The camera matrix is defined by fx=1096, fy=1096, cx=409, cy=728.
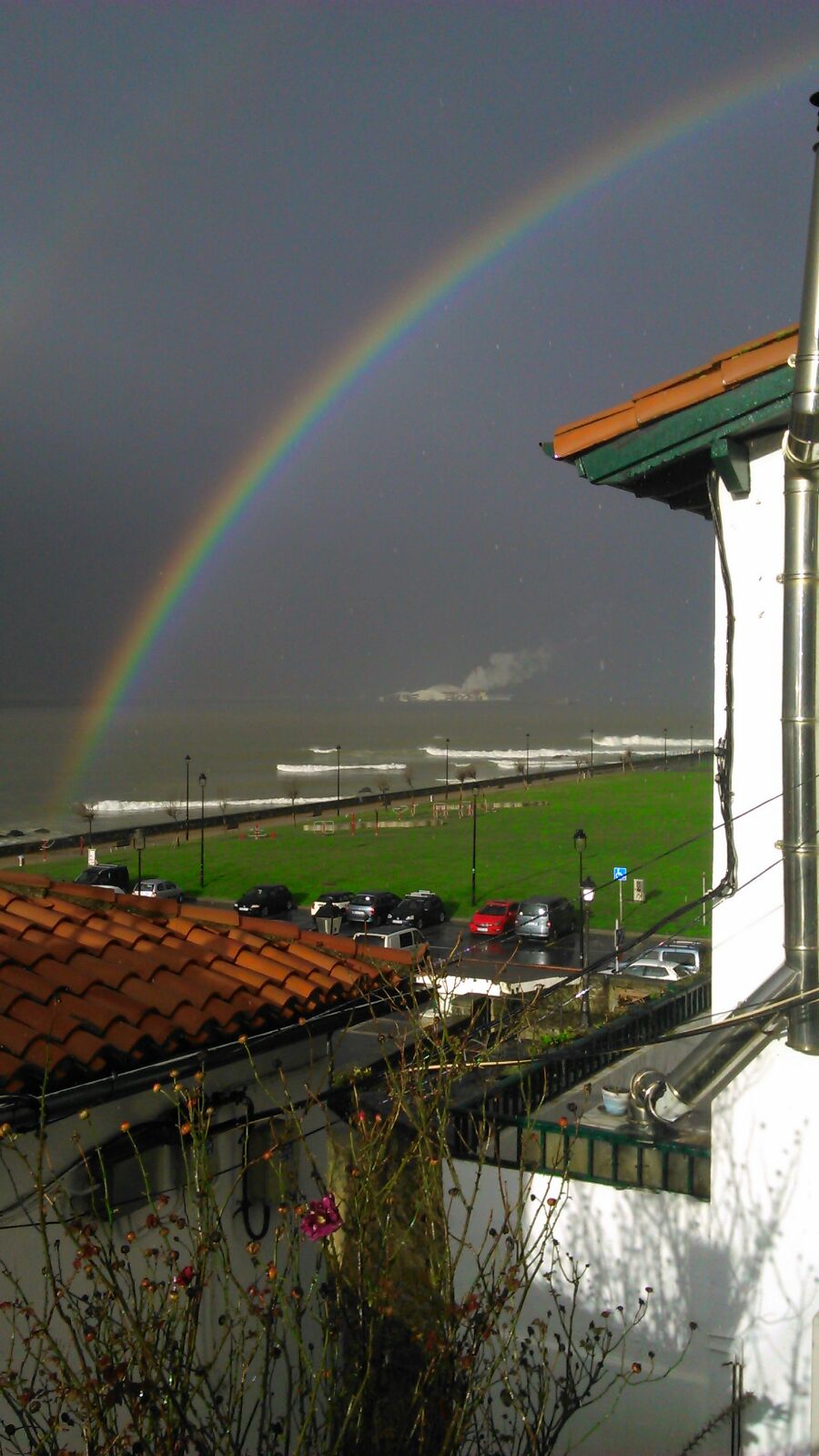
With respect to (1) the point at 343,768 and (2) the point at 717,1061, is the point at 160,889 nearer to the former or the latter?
(2) the point at 717,1061

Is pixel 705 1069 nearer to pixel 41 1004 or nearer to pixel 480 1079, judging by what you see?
pixel 480 1079

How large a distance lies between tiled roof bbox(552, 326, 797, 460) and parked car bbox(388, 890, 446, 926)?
2625 centimetres

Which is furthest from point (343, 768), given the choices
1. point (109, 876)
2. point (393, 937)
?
point (393, 937)

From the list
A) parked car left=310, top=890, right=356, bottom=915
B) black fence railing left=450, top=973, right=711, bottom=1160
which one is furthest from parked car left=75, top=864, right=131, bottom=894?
black fence railing left=450, top=973, right=711, bottom=1160

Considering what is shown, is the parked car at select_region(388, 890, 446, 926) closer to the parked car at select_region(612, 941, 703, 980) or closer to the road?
the road

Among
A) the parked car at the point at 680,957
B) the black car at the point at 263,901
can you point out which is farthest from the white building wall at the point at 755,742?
the black car at the point at 263,901

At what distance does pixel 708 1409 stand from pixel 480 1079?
5.61 feet

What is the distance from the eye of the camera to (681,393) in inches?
196

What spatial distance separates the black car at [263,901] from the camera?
34281mm

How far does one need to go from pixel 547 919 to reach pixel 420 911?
5172 mm

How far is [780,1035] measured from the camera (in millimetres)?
4324

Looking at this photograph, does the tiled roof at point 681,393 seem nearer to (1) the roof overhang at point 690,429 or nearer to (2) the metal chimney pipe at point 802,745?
(1) the roof overhang at point 690,429

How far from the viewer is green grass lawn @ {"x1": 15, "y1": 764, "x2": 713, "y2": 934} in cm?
3706

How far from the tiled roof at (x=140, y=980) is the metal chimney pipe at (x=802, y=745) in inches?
76.0
